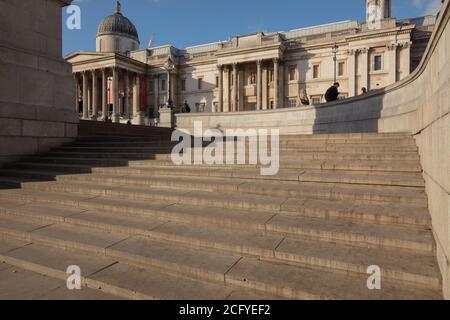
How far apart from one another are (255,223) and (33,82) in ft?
31.4

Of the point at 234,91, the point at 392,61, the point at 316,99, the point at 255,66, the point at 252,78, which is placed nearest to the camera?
the point at 392,61

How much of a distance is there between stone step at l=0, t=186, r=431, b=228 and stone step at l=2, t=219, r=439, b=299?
68cm

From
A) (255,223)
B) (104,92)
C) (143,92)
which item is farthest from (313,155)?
(143,92)

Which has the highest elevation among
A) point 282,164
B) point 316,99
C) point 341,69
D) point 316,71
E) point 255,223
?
point 316,71

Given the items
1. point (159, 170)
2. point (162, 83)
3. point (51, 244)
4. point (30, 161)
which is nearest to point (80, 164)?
point (30, 161)

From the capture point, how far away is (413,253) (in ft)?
12.0

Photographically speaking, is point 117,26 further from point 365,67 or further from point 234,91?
point 365,67

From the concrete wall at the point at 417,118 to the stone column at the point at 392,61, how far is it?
32.7 m

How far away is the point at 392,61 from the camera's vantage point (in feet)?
144

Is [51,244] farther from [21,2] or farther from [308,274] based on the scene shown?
[21,2]

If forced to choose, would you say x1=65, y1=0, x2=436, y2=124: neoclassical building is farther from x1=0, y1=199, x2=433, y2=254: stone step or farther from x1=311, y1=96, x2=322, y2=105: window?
x1=0, y1=199, x2=433, y2=254: stone step

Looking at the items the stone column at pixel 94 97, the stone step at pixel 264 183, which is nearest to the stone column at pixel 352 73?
the stone step at pixel 264 183

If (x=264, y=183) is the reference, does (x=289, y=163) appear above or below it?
above

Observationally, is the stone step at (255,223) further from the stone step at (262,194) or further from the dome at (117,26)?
the dome at (117,26)
